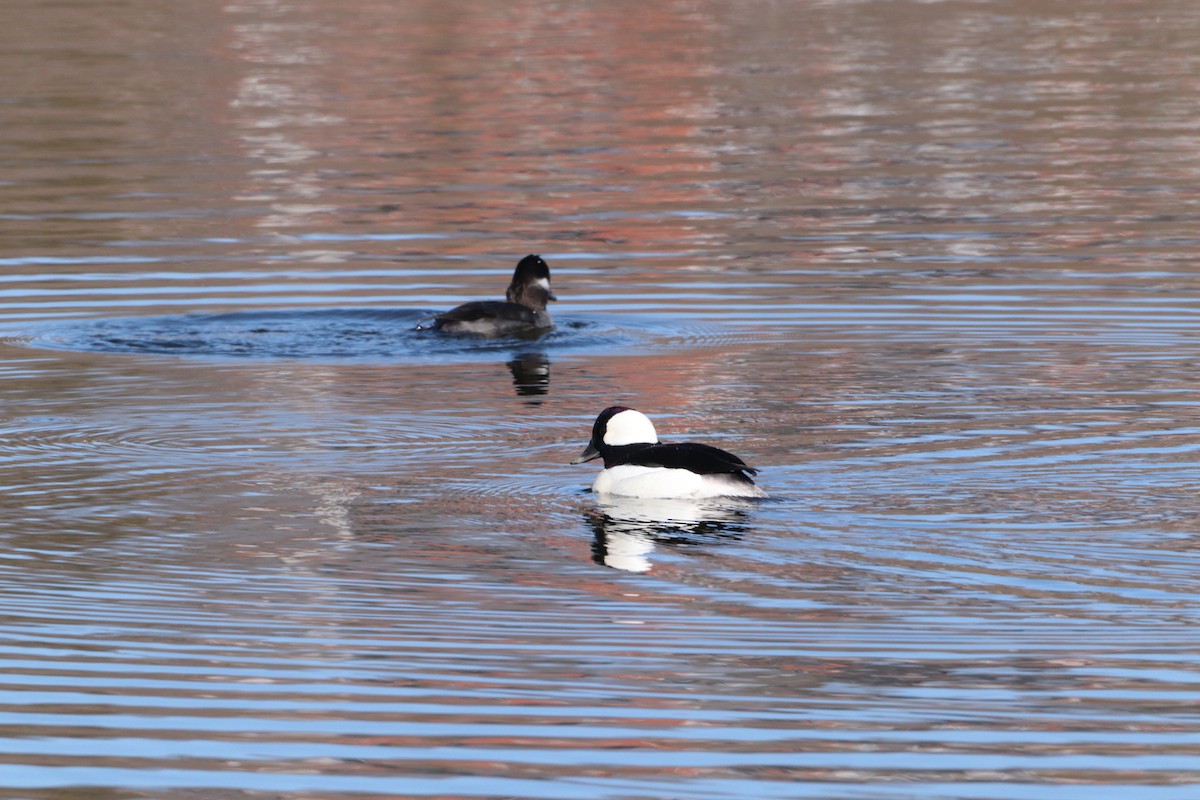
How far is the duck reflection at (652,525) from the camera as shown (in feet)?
34.3

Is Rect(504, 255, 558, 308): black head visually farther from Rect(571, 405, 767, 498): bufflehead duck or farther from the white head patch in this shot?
the white head patch

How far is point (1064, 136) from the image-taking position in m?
29.3

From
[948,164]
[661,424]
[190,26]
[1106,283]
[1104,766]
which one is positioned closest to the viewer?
[1104,766]

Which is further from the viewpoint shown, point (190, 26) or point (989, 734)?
point (190, 26)

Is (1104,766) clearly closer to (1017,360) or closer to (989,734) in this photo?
(989,734)

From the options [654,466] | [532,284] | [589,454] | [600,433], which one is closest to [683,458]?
[654,466]

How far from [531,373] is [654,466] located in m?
4.52

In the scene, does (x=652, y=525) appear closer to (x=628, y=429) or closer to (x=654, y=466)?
(x=654, y=466)

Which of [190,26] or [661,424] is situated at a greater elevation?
[190,26]

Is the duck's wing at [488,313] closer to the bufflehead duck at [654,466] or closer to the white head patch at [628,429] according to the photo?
the bufflehead duck at [654,466]

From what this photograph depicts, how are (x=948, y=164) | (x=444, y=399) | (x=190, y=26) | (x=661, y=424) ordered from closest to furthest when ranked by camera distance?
(x=661, y=424), (x=444, y=399), (x=948, y=164), (x=190, y=26)

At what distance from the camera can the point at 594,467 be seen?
12.8m

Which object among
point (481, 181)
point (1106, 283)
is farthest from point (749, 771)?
point (481, 181)

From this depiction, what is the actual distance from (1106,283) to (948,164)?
27.6 ft
